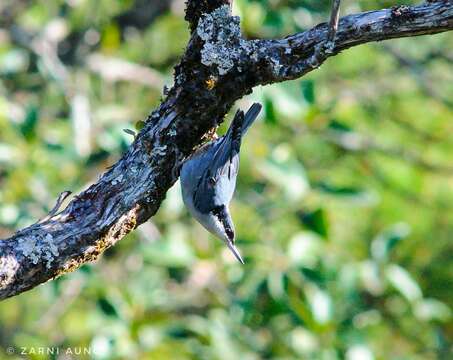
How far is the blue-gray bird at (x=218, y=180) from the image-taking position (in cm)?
243

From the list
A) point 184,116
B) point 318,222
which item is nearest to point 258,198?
point 318,222

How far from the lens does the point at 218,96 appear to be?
1.69m

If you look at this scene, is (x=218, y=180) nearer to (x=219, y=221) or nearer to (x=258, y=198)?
(x=219, y=221)

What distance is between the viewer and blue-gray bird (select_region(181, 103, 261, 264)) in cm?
243

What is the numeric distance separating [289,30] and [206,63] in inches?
85.1

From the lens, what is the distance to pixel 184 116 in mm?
1714

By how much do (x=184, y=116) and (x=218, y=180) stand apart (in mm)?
955

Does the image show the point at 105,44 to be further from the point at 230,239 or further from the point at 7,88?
the point at 230,239

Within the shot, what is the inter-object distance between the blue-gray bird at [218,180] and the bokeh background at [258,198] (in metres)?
0.25

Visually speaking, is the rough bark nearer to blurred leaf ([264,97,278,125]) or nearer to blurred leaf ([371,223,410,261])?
blurred leaf ([264,97,278,125])

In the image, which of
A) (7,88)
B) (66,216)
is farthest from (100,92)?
(66,216)

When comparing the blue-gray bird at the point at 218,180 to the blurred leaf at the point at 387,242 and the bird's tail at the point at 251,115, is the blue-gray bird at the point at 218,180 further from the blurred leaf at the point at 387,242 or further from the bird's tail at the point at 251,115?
the blurred leaf at the point at 387,242

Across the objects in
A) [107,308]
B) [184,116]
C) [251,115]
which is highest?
[251,115]

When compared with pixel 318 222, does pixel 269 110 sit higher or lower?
higher
